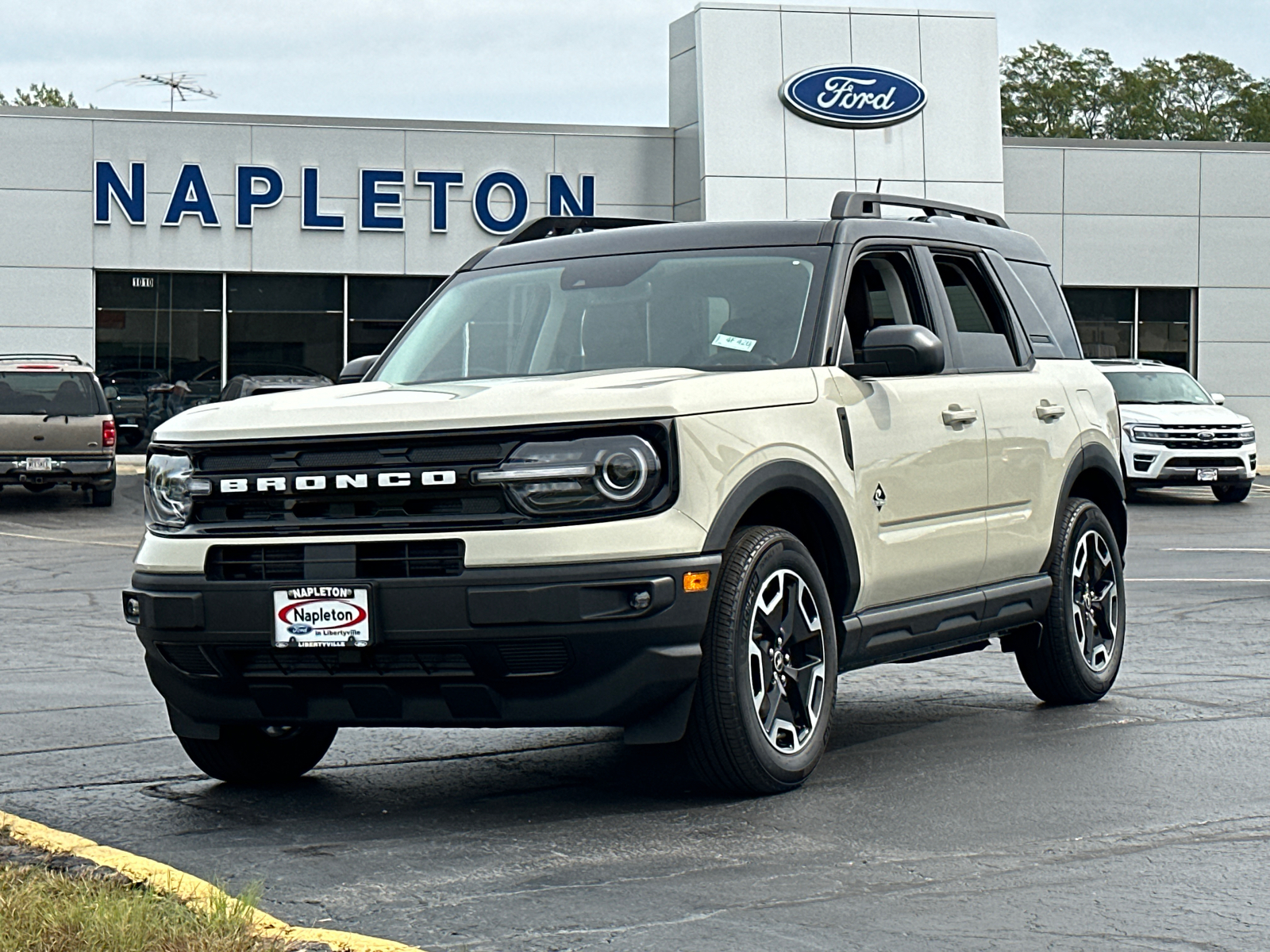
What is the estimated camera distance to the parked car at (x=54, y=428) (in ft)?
76.9

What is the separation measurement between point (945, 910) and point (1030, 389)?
12.0 ft

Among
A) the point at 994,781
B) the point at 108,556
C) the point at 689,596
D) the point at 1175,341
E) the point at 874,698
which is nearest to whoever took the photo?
the point at 689,596

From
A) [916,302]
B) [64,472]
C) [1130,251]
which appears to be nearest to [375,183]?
[64,472]

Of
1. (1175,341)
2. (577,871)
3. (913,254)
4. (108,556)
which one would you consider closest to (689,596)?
(577,871)

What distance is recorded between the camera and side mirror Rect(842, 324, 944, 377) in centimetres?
655

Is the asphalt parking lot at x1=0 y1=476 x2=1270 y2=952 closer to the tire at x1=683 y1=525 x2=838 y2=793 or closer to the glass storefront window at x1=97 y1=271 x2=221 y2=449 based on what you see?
the tire at x1=683 y1=525 x2=838 y2=793

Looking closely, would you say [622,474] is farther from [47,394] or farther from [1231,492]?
[1231,492]

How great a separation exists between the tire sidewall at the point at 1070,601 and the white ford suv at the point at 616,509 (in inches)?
16.7

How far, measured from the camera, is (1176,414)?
968 inches

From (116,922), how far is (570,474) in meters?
1.94

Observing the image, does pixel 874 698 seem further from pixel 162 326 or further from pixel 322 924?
pixel 162 326

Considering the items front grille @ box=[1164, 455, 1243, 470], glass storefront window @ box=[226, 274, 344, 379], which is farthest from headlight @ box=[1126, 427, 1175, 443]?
glass storefront window @ box=[226, 274, 344, 379]

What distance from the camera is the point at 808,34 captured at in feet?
103

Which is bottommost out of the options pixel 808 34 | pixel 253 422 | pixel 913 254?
pixel 253 422
